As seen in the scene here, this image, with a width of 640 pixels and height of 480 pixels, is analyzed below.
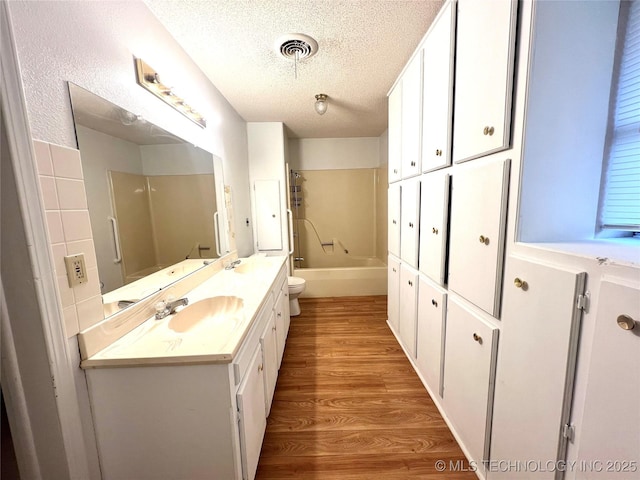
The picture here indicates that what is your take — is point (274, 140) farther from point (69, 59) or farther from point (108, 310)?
point (108, 310)

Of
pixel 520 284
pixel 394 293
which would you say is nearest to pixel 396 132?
pixel 394 293

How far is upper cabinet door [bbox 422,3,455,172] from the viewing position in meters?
1.26

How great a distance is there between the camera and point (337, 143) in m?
3.89

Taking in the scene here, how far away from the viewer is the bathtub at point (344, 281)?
3.45 metres

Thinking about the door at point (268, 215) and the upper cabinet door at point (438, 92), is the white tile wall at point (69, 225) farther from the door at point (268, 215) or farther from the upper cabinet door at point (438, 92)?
the door at point (268, 215)

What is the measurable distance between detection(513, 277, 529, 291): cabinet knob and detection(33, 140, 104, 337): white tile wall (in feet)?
5.36

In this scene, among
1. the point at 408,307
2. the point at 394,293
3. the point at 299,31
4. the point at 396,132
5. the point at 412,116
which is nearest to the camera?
the point at 299,31

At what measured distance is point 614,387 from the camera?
0.61m

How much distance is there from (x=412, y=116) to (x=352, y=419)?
2155 millimetres

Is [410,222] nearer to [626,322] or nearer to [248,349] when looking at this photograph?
[626,322]

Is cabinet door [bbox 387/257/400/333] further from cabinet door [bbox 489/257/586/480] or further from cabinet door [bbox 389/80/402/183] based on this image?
cabinet door [bbox 489/257/586/480]

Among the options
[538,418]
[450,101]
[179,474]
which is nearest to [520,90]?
[450,101]

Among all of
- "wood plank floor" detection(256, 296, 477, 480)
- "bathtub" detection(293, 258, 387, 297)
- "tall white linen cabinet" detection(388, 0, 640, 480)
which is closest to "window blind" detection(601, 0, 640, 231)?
"tall white linen cabinet" detection(388, 0, 640, 480)

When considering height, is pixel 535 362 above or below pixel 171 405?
above
